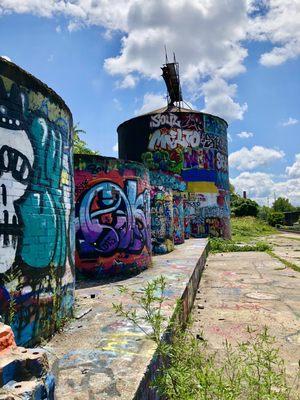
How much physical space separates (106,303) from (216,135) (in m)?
20.0

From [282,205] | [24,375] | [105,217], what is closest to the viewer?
[24,375]

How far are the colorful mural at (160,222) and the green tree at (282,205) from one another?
8898 centimetres

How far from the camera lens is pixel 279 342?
5.55m

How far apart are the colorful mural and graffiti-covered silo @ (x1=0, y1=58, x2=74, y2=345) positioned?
8.20 m

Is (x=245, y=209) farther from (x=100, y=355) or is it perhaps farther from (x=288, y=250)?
(x=100, y=355)

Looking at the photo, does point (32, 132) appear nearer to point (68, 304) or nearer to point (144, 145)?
point (68, 304)

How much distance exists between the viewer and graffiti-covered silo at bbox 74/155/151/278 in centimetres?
808

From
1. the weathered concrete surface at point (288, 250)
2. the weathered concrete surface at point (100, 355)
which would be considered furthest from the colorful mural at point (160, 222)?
the weathered concrete surface at point (100, 355)

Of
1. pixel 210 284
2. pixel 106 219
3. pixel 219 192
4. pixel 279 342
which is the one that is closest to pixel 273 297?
pixel 210 284

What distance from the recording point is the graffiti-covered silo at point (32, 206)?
3543mm

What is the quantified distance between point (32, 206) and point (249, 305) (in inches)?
219

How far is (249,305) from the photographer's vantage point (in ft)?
25.4

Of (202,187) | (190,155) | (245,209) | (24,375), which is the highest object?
(190,155)

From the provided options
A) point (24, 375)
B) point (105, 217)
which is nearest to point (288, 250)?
point (105, 217)
